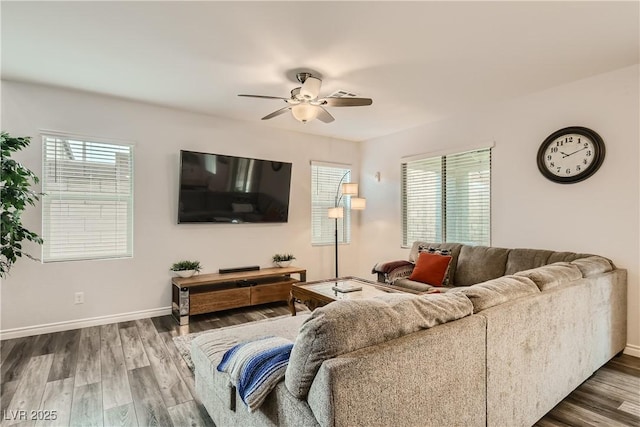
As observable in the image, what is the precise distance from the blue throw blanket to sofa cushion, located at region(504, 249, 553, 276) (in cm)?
270

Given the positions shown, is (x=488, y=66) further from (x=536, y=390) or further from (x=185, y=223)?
(x=185, y=223)

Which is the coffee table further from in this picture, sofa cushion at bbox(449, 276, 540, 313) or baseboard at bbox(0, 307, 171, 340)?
baseboard at bbox(0, 307, 171, 340)

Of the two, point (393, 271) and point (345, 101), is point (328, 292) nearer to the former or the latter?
point (393, 271)

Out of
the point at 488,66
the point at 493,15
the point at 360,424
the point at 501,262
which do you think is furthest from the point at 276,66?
the point at 501,262

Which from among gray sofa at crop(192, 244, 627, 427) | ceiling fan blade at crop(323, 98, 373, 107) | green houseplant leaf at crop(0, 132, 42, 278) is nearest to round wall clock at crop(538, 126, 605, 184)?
gray sofa at crop(192, 244, 627, 427)

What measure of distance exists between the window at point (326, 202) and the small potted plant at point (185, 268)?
74.1 inches

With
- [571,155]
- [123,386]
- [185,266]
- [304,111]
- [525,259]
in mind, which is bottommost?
[123,386]

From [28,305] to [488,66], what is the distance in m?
4.90

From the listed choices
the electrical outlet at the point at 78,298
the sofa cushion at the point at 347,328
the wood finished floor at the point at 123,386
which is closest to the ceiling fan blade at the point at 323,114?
the sofa cushion at the point at 347,328

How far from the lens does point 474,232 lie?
4.12m

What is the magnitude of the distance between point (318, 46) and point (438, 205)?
283 cm

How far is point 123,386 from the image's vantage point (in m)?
2.36

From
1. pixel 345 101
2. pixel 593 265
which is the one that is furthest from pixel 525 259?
Answer: pixel 345 101

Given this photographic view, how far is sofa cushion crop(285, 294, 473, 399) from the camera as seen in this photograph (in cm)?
116
